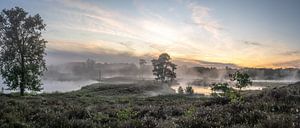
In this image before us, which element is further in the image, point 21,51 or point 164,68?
point 164,68

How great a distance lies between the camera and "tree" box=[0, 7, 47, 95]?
5284 centimetres

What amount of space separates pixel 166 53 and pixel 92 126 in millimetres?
121934

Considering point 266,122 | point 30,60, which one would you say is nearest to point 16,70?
point 30,60

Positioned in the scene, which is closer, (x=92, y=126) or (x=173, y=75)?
(x=92, y=126)

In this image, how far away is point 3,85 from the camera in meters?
55.0

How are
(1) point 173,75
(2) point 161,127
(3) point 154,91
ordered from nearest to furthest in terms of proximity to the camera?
Result: (2) point 161,127, (3) point 154,91, (1) point 173,75

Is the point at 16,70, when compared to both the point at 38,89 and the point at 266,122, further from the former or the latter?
the point at 266,122

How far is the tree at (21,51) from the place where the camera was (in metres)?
52.8

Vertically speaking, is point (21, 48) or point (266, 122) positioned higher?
point (21, 48)

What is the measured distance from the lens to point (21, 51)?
53.8 m

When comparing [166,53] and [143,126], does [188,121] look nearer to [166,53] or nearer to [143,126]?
[143,126]

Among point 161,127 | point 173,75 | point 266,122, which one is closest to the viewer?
point 266,122

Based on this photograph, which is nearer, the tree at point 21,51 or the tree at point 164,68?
the tree at point 21,51

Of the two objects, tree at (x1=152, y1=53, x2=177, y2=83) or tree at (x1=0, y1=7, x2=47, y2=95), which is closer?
tree at (x1=0, y1=7, x2=47, y2=95)
